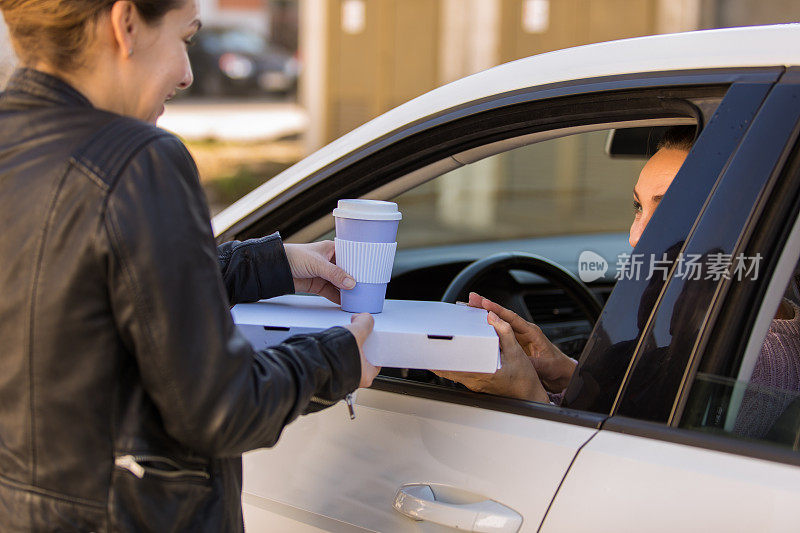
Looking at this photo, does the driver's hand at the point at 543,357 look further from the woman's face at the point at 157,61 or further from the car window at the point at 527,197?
the car window at the point at 527,197

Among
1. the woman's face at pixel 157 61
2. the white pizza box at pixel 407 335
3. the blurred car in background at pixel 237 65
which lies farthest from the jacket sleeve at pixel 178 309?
the blurred car in background at pixel 237 65

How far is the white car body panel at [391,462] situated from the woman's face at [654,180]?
0.63 meters

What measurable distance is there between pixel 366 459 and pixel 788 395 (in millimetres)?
731

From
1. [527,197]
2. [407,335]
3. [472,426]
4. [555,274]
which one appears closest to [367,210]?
[407,335]

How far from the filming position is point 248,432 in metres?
1.19

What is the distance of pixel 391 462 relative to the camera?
5.32ft

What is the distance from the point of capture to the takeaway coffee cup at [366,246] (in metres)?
1.57

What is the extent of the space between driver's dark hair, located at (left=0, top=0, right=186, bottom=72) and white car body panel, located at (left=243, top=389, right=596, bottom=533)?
825mm

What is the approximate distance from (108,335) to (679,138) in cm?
127

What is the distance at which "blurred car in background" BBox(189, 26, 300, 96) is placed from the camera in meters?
22.2

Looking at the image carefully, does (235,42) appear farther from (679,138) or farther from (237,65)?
(679,138)

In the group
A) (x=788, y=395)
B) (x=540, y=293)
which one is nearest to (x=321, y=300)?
(x=788, y=395)

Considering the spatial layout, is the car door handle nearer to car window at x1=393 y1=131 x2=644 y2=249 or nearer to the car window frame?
the car window frame

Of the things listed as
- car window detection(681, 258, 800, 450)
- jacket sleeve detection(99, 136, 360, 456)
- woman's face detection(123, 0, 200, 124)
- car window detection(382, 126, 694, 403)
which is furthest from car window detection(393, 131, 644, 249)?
jacket sleeve detection(99, 136, 360, 456)
